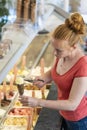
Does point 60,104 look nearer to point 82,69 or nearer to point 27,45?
point 82,69

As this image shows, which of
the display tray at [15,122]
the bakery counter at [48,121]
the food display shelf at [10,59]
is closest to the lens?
the food display shelf at [10,59]

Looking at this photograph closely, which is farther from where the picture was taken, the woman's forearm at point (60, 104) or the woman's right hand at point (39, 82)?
the woman's right hand at point (39, 82)

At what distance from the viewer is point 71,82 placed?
2250 mm

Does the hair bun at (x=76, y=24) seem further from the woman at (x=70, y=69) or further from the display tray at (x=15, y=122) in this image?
the display tray at (x=15, y=122)

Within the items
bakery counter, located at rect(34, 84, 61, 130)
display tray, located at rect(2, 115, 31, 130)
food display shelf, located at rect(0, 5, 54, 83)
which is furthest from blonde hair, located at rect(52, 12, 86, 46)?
display tray, located at rect(2, 115, 31, 130)

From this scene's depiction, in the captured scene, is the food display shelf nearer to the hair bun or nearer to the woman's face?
the woman's face

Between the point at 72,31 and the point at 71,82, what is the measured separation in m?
0.37

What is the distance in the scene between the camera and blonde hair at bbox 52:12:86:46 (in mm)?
2137

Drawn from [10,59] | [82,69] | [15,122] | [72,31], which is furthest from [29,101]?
[15,122]

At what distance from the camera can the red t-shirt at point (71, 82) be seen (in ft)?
7.22

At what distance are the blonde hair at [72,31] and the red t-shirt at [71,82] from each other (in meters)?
0.18

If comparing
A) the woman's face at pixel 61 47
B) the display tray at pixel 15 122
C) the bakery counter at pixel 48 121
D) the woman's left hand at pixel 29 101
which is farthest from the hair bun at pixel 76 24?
the display tray at pixel 15 122

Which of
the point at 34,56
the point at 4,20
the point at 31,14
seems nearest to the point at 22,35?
the point at 4,20

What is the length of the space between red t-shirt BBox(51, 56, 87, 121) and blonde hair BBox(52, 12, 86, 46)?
0.18 metres
